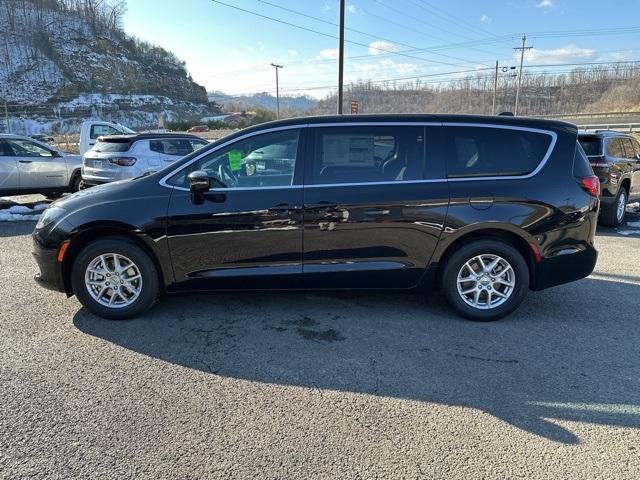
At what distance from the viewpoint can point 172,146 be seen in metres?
10.7

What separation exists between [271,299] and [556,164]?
297 cm

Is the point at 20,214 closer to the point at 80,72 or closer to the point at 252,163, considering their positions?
the point at 252,163

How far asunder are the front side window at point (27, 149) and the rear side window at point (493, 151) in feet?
33.0

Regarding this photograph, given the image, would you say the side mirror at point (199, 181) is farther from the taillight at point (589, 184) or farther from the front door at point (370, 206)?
the taillight at point (589, 184)

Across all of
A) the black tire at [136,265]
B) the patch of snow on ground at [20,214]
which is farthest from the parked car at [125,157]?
the black tire at [136,265]

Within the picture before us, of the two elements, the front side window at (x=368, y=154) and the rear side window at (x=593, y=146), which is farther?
the rear side window at (x=593, y=146)

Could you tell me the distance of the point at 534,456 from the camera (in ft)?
8.08

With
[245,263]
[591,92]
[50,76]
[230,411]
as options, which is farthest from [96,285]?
[591,92]

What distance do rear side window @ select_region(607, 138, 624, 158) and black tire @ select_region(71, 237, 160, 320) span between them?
8.16 m

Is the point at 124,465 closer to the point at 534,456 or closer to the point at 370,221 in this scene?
the point at 534,456

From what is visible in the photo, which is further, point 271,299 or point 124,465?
point 271,299

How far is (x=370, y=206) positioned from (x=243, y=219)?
3.64 ft

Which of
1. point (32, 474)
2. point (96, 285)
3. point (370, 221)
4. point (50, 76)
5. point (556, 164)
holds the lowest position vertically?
point (32, 474)

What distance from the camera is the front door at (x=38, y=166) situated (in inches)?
408
